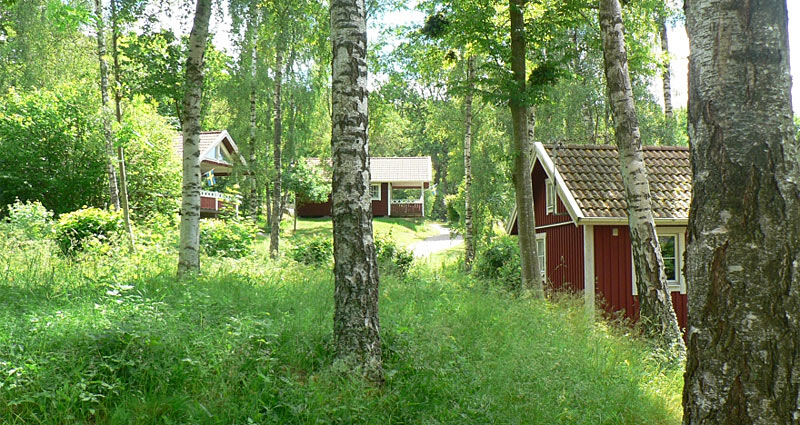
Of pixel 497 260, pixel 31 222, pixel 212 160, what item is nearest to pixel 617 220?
pixel 497 260

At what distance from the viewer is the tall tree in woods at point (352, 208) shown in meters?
5.48

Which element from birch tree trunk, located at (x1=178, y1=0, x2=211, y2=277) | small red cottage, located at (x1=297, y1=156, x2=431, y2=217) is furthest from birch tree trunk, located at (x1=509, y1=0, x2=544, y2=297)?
small red cottage, located at (x1=297, y1=156, x2=431, y2=217)

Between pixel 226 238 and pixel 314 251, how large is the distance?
Result: 240 cm

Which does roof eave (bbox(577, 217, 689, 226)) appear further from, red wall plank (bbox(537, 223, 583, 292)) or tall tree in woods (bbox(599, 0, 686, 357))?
tall tree in woods (bbox(599, 0, 686, 357))

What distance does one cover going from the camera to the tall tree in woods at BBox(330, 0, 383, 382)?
548cm

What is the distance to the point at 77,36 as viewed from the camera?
26016 mm

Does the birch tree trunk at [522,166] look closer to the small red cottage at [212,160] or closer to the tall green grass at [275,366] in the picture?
the tall green grass at [275,366]

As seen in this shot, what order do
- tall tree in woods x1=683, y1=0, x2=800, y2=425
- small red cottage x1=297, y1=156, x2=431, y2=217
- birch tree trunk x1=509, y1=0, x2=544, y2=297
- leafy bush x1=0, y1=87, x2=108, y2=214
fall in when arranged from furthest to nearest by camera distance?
1. small red cottage x1=297, y1=156, x2=431, y2=217
2. leafy bush x1=0, y1=87, x2=108, y2=214
3. birch tree trunk x1=509, y1=0, x2=544, y2=297
4. tall tree in woods x1=683, y1=0, x2=800, y2=425

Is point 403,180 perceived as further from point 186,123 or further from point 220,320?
point 220,320

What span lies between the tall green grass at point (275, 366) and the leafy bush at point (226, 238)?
6.53m

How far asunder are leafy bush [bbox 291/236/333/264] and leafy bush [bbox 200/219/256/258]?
4.25 feet

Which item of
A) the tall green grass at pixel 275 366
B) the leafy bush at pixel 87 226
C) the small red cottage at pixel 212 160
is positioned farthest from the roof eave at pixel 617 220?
the small red cottage at pixel 212 160

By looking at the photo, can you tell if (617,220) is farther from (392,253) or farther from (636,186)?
(392,253)

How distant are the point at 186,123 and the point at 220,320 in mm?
4678
